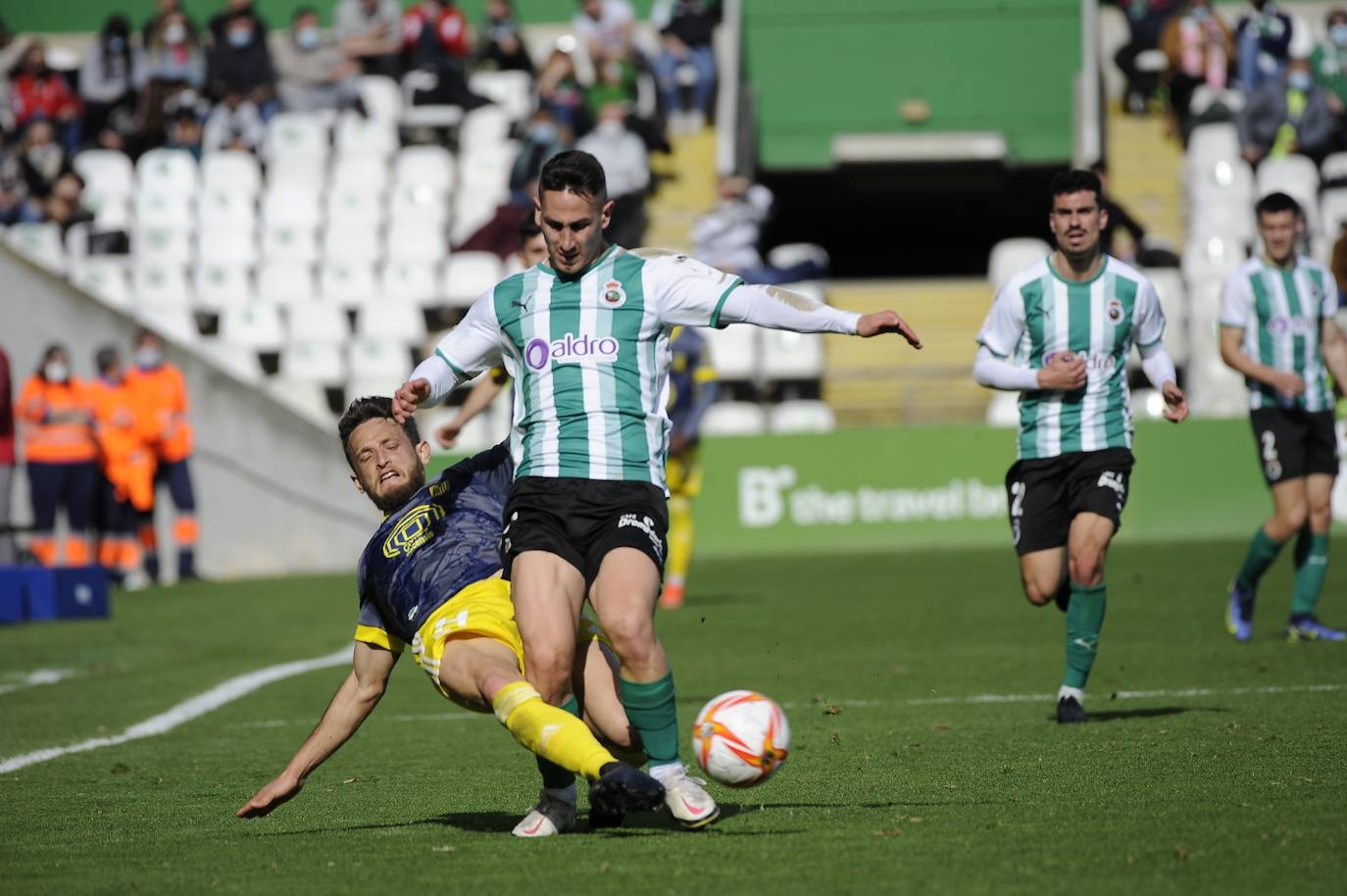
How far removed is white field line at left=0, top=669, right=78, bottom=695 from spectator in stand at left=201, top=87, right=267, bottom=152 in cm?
1365

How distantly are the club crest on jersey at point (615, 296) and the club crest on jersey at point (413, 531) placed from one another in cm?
87

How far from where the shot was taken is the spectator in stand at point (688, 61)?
24.7 metres

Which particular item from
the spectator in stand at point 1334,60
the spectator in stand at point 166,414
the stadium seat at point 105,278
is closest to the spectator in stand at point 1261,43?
the spectator in stand at point 1334,60

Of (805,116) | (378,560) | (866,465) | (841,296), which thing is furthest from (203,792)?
(805,116)

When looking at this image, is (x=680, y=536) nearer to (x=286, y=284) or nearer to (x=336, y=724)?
(x=336, y=724)

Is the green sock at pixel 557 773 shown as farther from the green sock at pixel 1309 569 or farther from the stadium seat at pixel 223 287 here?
the stadium seat at pixel 223 287

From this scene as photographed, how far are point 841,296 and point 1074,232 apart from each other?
14675 mm

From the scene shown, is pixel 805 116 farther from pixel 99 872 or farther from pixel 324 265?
pixel 99 872

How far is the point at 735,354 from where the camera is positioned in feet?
69.4

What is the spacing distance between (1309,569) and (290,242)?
15156 mm

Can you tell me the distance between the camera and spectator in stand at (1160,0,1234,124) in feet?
78.3

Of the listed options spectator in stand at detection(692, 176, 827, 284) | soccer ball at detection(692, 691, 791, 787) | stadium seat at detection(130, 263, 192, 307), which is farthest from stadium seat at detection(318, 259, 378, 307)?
soccer ball at detection(692, 691, 791, 787)

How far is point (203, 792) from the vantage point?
706cm

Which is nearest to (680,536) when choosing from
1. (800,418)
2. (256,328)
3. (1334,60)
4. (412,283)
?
(800,418)
